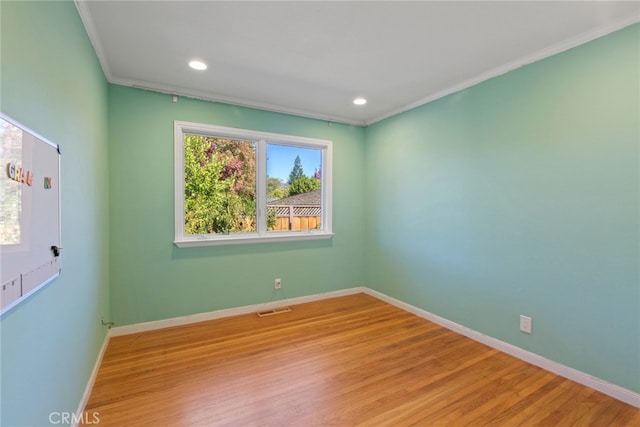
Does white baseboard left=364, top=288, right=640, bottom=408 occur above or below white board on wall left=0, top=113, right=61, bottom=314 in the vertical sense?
below

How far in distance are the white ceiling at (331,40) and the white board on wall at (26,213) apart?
1.20 m

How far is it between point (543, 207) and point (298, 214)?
2.61m

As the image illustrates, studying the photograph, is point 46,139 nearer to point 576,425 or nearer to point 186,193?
point 186,193

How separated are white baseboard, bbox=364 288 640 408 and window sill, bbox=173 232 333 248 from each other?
1534 mm

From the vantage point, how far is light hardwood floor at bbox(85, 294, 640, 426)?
178cm

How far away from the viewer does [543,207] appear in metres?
2.32

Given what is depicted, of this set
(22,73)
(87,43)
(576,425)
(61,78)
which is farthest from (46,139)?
(576,425)

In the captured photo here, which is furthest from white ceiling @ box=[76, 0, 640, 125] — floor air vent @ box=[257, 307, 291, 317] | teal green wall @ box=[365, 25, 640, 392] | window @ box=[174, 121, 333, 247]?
floor air vent @ box=[257, 307, 291, 317]

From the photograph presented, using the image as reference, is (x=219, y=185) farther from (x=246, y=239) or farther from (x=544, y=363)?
(x=544, y=363)

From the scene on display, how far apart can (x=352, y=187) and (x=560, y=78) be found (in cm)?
249


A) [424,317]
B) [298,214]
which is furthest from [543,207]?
[298,214]

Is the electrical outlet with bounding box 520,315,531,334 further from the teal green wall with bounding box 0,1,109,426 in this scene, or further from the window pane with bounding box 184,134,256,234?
the teal green wall with bounding box 0,1,109,426

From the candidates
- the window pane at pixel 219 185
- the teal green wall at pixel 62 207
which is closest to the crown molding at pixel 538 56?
the window pane at pixel 219 185

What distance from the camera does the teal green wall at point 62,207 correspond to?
101cm
